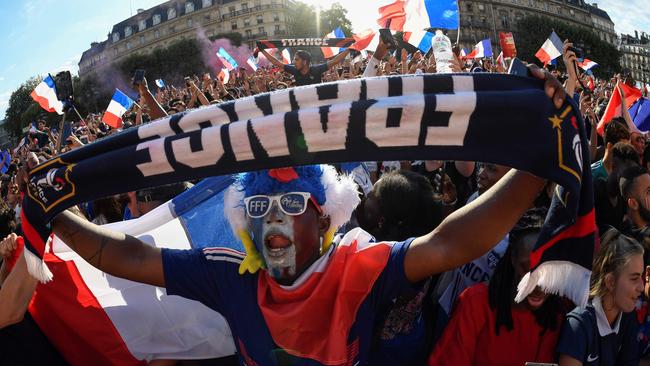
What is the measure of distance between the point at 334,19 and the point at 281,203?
195 feet

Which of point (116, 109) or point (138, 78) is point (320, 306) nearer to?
point (138, 78)

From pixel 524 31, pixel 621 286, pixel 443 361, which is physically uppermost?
pixel 524 31

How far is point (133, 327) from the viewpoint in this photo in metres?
2.62

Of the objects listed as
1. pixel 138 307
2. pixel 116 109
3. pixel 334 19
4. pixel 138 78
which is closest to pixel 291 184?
pixel 138 307

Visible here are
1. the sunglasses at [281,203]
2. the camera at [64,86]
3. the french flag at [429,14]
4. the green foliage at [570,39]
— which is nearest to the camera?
the sunglasses at [281,203]

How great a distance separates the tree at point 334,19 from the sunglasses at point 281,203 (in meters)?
58.4

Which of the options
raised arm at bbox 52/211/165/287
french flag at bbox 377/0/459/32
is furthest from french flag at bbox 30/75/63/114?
raised arm at bbox 52/211/165/287

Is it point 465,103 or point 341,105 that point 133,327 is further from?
point 465,103

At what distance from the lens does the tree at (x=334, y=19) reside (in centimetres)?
5831

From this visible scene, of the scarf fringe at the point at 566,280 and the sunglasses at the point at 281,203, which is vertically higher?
the sunglasses at the point at 281,203

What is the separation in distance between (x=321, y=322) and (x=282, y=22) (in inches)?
3593

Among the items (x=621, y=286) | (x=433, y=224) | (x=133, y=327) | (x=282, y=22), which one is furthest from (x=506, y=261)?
(x=282, y=22)

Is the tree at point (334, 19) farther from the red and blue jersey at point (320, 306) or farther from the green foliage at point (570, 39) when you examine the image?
the red and blue jersey at point (320, 306)

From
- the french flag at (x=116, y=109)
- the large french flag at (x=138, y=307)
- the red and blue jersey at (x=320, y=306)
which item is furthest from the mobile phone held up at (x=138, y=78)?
the french flag at (x=116, y=109)
